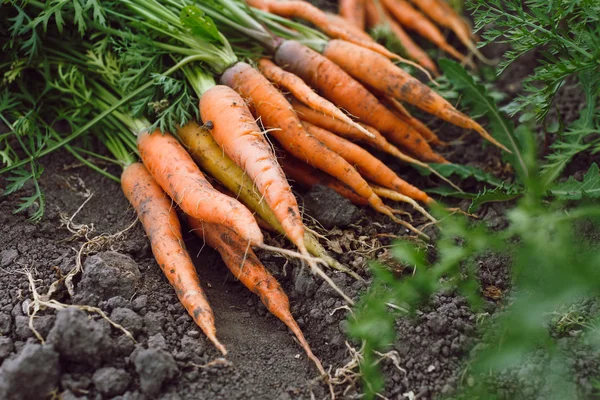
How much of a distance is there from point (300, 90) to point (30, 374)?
156cm

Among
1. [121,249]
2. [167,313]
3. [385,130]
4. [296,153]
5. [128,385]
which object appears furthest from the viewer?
[385,130]

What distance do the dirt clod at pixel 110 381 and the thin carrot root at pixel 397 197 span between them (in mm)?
1312

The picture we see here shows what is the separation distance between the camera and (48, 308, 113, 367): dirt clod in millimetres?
1732

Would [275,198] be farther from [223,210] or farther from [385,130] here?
[385,130]

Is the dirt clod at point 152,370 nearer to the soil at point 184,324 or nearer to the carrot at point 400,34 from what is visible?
the soil at point 184,324

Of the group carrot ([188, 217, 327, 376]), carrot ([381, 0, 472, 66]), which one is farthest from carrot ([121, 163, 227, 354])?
carrot ([381, 0, 472, 66])

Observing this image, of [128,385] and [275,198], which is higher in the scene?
[275,198]

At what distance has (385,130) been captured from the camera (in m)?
2.77

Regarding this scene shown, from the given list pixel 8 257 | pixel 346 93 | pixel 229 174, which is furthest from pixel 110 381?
pixel 346 93

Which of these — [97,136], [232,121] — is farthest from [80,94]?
[232,121]

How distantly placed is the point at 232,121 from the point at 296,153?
1.09 ft

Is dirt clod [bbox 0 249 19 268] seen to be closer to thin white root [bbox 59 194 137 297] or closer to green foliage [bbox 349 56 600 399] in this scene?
thin white root [bbox 59 194 137 297]

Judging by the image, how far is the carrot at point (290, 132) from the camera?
8.16 feet

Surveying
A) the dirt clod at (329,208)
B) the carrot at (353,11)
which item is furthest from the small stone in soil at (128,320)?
the carrot at (353,11)
